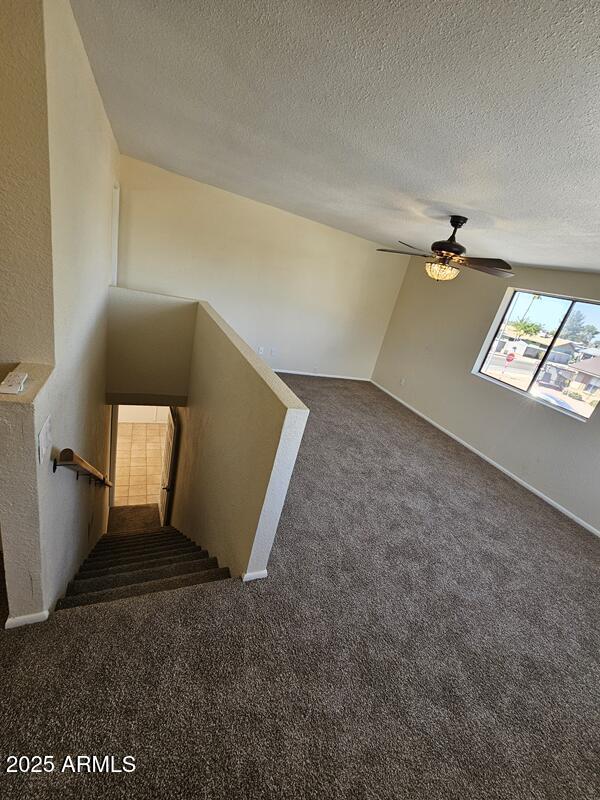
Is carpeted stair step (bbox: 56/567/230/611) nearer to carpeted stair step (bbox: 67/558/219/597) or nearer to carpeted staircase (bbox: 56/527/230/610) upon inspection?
carpeted staircase (bbox: 56/527/230/610)

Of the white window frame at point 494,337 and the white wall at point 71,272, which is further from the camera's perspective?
the white window frame at point 494,337

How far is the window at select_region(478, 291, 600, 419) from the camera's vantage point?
3691mm

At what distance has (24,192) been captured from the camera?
124cm

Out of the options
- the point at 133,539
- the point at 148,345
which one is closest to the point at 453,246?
the point at 148,345

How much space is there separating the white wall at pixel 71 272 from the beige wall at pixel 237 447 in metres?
0.99

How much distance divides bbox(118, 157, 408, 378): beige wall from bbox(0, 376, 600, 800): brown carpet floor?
3.61m

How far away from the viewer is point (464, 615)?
223 cm

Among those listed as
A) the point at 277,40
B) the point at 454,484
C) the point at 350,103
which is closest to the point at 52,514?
the point at 277,40

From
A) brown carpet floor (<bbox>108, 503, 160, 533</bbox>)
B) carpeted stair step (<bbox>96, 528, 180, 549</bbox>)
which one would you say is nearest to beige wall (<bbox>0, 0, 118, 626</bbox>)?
carpeted stair step (<bbox>96, 528, 180, 549</bbox>)

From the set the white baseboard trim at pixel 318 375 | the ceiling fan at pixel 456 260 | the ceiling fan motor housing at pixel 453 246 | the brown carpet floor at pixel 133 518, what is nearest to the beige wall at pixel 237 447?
the ceiling fan at pixel 456 260

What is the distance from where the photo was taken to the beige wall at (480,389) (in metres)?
3.65

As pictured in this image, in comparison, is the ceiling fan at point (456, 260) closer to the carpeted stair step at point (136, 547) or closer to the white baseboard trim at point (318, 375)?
the white baseboard trim at point (318, 375)

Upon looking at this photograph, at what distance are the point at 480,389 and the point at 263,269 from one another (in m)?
3.65

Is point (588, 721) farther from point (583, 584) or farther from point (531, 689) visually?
point (583, 584)
